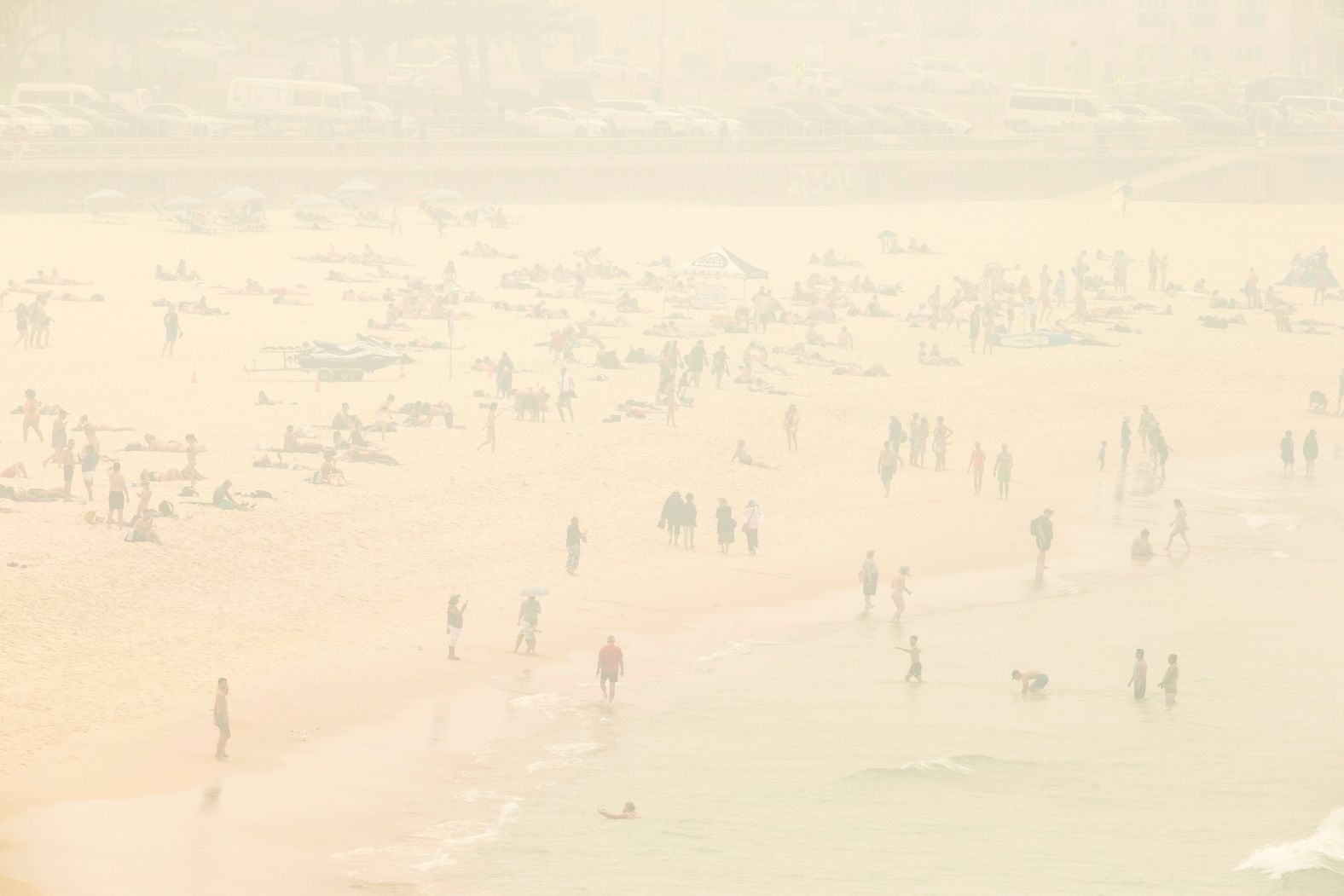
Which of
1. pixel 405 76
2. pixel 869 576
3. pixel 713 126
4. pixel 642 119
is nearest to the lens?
pixel 869 576

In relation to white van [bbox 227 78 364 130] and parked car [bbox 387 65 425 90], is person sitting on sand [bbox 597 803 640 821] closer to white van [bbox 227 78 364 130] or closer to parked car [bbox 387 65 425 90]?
white van [bbox 227 78 364 130]

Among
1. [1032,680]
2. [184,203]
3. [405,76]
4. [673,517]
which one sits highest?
[405,76]

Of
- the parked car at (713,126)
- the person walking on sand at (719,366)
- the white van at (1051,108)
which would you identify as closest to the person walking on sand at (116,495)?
the person walking on sand at (719,366)

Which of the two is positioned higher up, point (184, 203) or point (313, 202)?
point (313, 202)

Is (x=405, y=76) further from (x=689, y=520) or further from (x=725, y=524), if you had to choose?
(x=725, y=524)

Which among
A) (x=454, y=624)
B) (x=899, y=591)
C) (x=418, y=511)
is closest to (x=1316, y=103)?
(x=899, y=591)

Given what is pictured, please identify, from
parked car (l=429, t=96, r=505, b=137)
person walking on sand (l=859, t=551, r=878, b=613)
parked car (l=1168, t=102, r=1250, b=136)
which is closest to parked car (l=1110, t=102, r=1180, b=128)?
parked car (l=1168, t=102, r=1250, b=136)

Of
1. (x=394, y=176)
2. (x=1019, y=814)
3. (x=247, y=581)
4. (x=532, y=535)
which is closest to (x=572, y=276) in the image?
(x=394, y=176)
